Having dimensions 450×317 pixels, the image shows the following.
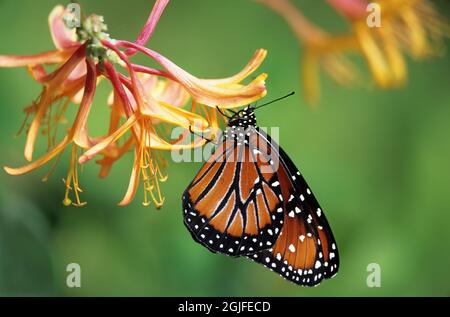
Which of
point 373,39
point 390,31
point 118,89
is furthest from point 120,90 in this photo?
point 390,31

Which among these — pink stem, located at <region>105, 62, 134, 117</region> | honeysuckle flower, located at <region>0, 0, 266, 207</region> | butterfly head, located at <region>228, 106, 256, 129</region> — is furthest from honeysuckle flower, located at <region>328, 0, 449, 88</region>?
pink stem, located at <region>105, 62, 134, 117</region>

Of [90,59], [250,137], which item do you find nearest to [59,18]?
[90,59]

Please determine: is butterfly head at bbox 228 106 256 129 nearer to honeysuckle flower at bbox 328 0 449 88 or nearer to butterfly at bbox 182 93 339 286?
butterfly at bbox 182 93 339 286

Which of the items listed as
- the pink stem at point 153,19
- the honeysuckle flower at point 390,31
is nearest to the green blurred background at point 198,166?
the honeysuckle flower at point 390,31

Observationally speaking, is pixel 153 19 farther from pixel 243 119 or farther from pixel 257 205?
pixel 257 205

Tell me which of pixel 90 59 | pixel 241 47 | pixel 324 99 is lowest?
pixel 90 59

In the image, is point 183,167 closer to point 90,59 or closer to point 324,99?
point 324,99

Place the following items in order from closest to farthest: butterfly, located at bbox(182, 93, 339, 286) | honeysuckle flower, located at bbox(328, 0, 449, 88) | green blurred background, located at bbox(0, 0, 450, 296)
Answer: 1. butterfly, located at bbox(182, 93, 339, 286)
2. honeysuckle flower, located at bbox(328, 0, 449, 88)
3. green blurred background, located at bbox(0, 0, 450, 296)
